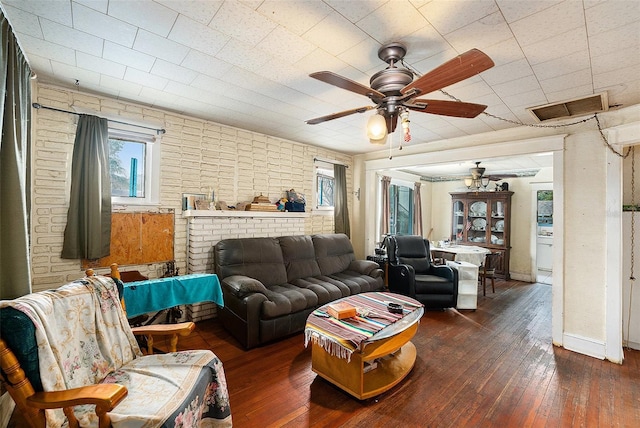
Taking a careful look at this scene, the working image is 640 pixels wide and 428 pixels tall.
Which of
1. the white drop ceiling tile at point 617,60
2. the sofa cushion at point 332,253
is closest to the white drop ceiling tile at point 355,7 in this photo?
the white drop ceiling tile at point 617,60

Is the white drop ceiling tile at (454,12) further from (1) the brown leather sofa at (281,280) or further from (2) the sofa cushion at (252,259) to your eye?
(2) the sofa cushion at (252,259)

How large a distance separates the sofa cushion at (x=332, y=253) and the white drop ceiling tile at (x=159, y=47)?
298 centimetres

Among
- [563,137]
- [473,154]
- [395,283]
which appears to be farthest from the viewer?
[395,283]

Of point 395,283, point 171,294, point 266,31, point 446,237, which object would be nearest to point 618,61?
point 266,31

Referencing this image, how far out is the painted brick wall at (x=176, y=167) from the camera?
105 inches

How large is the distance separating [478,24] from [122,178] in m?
3.63

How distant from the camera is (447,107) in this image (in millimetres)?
2031

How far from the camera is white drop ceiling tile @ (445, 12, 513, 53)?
5.38ft

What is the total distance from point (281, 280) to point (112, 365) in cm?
217

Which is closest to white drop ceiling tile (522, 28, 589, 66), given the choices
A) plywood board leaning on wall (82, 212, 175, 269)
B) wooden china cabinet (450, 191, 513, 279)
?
plywood board leaning on wall (82, 212, 175, 269)

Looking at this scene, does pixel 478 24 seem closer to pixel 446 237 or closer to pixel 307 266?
pixel 307 266

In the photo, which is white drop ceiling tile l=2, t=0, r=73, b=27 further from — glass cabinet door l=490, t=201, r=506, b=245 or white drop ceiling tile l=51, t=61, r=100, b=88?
glass cabinet door l=490, t=201, r=506, b=245

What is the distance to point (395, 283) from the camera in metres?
4.45

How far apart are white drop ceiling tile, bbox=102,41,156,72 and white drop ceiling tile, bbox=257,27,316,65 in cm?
94
